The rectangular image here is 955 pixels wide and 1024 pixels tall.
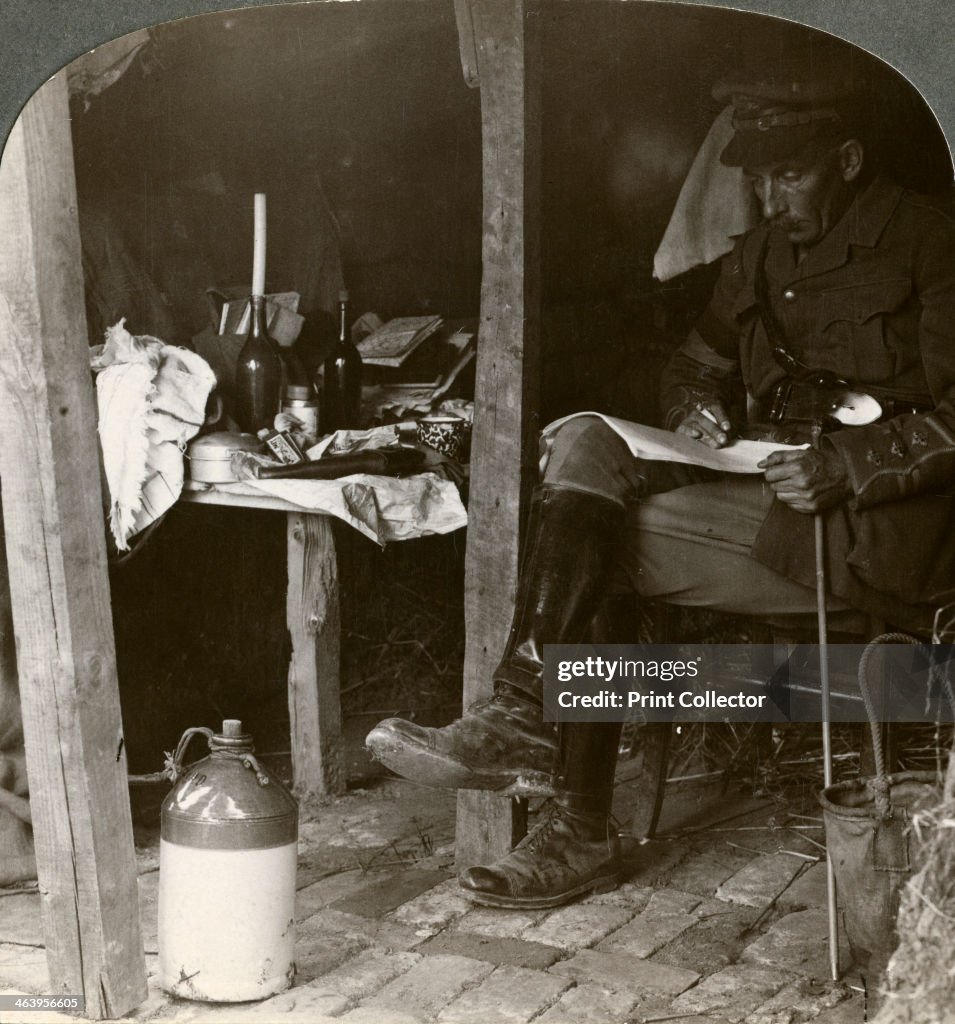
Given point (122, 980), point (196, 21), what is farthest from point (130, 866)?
point (196, 21)

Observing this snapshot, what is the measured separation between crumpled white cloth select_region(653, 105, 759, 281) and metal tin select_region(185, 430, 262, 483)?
1.03m

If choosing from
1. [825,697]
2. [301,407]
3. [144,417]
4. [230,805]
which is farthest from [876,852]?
[144,417]

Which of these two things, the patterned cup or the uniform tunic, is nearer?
the uniform tunic

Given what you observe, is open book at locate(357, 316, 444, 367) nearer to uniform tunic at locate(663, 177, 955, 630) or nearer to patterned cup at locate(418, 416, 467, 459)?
patterned cup at locate(418, 416, 467, 459)

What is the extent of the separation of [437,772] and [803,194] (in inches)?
53.8

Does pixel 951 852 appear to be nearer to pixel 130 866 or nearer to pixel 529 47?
pixel 130 866

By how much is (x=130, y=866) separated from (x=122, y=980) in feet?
0.68

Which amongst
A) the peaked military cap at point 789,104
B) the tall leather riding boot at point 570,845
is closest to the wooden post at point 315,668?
the tall leather riding boot at point 570,845

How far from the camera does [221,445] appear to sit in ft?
10.9

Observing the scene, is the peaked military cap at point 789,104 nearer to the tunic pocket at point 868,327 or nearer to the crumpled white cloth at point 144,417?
the tunic pocket at point 868,327

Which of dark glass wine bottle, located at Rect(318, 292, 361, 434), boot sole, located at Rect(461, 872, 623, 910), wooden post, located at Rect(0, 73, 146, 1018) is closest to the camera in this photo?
wooden post, located at Rect(0, 73, 146, 1018)

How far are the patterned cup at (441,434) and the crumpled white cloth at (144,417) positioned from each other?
20.0 inches

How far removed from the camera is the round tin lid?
331cm

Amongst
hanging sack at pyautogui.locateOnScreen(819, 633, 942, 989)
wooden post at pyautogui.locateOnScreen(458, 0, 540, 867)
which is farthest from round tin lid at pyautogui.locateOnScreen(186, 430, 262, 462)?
hanging sack at pyautogui.locateOnScreen(819, 633, 942, 989)
